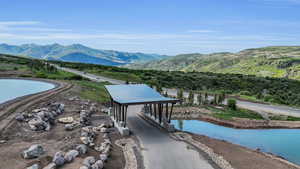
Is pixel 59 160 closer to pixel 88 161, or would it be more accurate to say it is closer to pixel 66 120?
pixel 88 161

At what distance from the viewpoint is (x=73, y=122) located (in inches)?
719

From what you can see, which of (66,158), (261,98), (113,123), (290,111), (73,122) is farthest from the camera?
(261,98)

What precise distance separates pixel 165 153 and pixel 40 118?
9834 mm

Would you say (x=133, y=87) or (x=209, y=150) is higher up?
(x=133, y=87)

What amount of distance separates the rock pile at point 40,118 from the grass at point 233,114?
57.3ft

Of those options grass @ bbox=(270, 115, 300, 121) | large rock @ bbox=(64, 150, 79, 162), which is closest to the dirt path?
large rock @ bbox=(64, 150, 79, 162)

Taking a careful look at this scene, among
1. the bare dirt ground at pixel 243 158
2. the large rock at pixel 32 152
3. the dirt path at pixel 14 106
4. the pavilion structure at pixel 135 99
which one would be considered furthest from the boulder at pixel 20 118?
the bare dirt ground at pixel 243 158

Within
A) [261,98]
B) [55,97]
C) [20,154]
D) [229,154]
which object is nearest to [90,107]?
[55,97]

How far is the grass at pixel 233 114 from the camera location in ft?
86.7

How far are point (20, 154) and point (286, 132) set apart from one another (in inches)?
Answer: 916

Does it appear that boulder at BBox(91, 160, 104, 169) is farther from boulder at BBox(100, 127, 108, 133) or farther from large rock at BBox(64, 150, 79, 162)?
boulder at BBox(100, 127, 108, 133)

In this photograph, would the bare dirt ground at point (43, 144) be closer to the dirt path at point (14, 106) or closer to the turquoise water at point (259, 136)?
the dirt path at point (14, 106)

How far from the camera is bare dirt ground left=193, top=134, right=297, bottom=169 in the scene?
13.2 m

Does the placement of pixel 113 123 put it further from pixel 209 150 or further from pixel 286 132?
pixel 286 132
